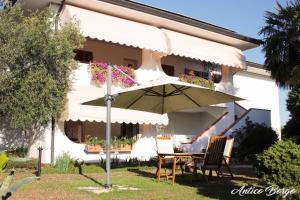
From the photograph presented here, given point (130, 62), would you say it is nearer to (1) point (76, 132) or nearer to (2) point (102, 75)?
(2) point (102, 75)

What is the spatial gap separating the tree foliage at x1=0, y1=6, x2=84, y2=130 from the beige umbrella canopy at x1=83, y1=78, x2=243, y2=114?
453 cm

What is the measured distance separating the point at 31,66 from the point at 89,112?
131 inches

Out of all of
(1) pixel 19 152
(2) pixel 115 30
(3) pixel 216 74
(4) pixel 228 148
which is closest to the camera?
(4) pixel 228 148

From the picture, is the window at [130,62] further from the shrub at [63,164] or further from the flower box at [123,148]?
the shrub at [63,164]

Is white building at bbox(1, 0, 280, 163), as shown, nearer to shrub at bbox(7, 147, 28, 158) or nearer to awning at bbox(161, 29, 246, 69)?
awning at bbox(161, 29, 246, 69)

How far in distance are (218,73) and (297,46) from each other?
33.7 ft

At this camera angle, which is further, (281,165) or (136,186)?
(136,186)

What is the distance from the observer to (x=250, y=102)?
110 feet

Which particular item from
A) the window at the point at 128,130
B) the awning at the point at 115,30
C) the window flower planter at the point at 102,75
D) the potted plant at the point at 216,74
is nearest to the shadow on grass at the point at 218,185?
the window flower planter at the point at 102,75

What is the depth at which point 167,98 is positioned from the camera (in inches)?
531

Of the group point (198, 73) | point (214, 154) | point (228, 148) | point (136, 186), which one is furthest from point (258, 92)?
point (136, 186)

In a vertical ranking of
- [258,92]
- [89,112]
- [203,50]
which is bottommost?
[89,112]

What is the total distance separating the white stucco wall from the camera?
108ft

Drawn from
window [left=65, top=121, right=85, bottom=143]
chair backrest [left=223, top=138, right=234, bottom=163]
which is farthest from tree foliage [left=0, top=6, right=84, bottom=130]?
chair backrest [left=223, top=138, right=234, bottom=163]
